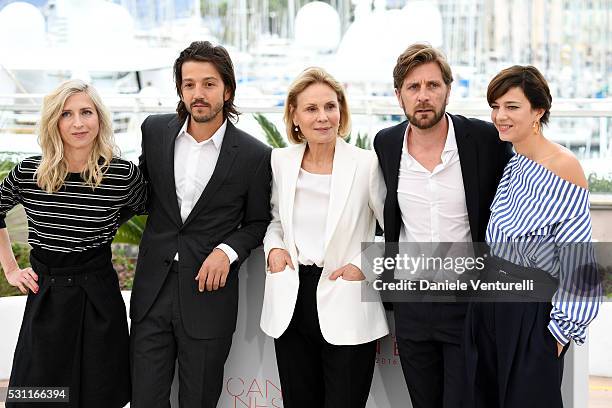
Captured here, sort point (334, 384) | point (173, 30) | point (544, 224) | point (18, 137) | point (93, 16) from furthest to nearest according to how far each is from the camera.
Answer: point (173, 30)
point (93, 16)
point (18, 137)
point (334, 384)
point (544, 224)

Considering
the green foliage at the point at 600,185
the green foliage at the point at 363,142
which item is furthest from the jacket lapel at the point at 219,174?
the green foliage at the point at 600,185

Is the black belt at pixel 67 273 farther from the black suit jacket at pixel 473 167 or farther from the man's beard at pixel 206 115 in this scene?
the black suit jacket at pixel 473 167

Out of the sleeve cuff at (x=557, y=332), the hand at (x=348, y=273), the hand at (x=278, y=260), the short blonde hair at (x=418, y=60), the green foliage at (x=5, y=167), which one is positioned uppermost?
the short blonde hair at (x=418, y=60)

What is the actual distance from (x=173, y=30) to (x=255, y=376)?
763 centimetres

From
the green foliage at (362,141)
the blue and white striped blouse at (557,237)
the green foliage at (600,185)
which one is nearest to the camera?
the blue and white striped blouse at (557,237)

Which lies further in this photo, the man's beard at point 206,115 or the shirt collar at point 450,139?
the man's beard at point 206,115

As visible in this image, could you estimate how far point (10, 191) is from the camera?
2617 millimetres

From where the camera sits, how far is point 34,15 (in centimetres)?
854

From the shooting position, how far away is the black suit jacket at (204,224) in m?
2.63

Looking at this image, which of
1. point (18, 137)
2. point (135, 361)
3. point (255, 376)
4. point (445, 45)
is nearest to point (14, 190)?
point (135, 361)

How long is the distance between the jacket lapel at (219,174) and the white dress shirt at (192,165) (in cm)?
3

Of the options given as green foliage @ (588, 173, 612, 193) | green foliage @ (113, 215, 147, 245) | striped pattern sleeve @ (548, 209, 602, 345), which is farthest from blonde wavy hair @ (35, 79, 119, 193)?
green foliage @ (588, 173, 612, 193)

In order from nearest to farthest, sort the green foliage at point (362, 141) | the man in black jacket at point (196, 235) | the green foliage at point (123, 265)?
the man in black jacket at point (196, 235) < the green foliage at point (362, 141) < the green foliage at point (123, 265)

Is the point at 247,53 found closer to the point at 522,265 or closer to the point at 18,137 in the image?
the point at 18,137
